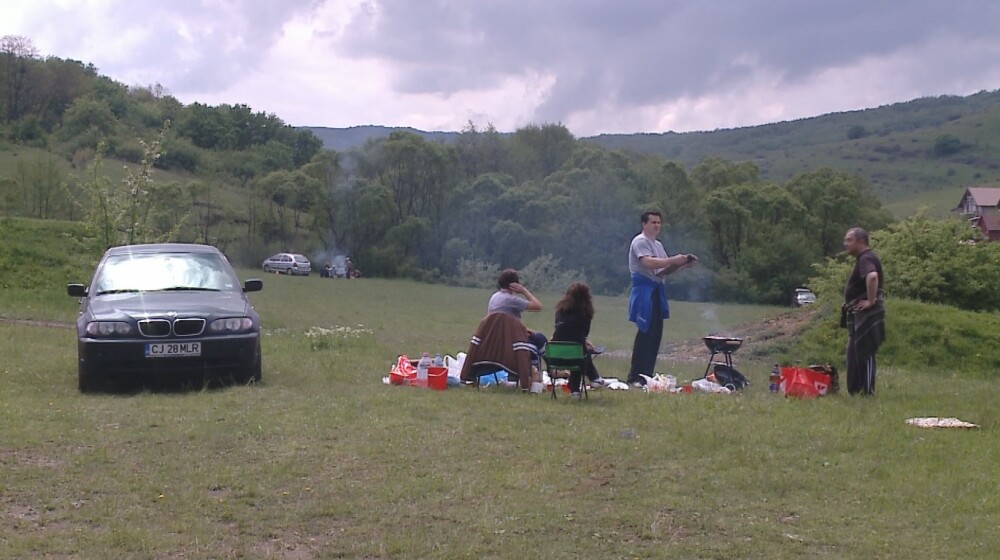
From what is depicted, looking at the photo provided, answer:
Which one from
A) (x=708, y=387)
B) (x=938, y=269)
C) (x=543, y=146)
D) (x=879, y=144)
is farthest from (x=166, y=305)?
(x=879, y=144)

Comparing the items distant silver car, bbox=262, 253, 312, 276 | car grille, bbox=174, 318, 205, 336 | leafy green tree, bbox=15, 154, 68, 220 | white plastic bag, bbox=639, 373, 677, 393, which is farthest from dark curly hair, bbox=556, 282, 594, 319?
distant silver car, bbox=262, 253, 312, 276

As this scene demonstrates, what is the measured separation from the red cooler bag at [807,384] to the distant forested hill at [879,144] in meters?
72.6

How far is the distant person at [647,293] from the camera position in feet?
37.9

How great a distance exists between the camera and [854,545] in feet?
17.9

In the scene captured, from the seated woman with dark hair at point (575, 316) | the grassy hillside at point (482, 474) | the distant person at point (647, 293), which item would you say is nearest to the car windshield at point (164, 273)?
the grassy hillside at point (482, 474)

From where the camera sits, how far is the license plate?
33.2 feet

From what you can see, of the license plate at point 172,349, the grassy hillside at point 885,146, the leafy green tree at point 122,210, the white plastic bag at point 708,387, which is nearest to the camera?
the license plate at point 172,349

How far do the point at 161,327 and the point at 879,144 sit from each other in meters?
123

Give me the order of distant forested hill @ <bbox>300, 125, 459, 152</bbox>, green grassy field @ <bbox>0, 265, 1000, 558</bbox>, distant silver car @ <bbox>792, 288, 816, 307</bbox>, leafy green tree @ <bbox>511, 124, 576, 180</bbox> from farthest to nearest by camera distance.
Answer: leafy green tree @ <bbox>511, 124, 576, 180</bbox> → distant forested hill @ <bbox>300, 125, 459, 152</bbox> → distant silver car @ <bbox>792, 288, 816, 307</bbox> → green grassy field @ <bbox>0, 265, 1000, 558</bbox>

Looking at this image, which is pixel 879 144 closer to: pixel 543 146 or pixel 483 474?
pixel 543 146

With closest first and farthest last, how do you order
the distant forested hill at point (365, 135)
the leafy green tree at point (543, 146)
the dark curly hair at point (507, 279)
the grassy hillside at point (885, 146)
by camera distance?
the dark curly hair at point (507, 279) < the distant forested hill at point (365, 135) < the leafy green tree at point (543, 146) < the grassy hillside at point (885, 146)

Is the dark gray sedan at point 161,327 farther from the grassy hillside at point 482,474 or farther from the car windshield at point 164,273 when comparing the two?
the grassy hillside at point 482,474

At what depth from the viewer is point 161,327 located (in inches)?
402

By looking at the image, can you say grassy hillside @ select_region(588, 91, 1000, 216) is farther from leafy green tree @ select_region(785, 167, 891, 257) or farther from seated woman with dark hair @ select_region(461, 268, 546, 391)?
seated woman with dark hair @ select_region(461, 268, 546, 391)
